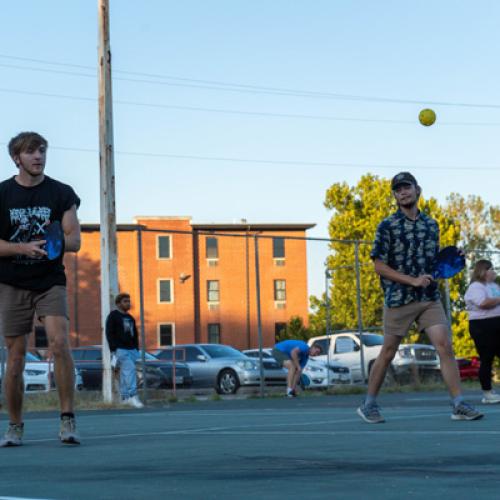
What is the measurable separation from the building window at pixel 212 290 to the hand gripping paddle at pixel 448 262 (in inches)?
1540

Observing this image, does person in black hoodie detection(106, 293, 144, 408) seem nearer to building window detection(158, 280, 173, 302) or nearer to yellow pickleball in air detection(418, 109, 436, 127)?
yellow pickleball in air detection(418, 109, 436, 127)

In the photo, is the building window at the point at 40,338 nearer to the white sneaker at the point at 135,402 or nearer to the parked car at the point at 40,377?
the parked car at the point at 40,377

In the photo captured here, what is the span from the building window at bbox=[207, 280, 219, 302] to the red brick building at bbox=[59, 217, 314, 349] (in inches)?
0.8

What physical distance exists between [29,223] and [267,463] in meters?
2.65

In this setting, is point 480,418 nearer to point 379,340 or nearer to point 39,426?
point 39,426

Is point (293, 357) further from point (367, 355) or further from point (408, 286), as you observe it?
point (408, 286)

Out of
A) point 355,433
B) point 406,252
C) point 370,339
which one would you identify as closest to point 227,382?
point 370,339

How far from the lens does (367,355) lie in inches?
1077

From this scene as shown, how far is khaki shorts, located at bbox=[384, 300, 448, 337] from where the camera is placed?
985cm

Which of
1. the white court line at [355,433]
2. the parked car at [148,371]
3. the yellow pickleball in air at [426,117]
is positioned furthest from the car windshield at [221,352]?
the white court line at [355,433]

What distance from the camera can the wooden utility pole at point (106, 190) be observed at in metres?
20.9

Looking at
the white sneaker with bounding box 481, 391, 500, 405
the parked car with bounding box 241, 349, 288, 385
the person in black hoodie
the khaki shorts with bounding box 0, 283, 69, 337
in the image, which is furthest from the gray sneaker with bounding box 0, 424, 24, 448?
the parked car with bounding box 241, 349, 288, 385

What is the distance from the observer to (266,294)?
32.7 m

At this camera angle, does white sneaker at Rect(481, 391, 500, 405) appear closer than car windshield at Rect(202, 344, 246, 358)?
Yes
